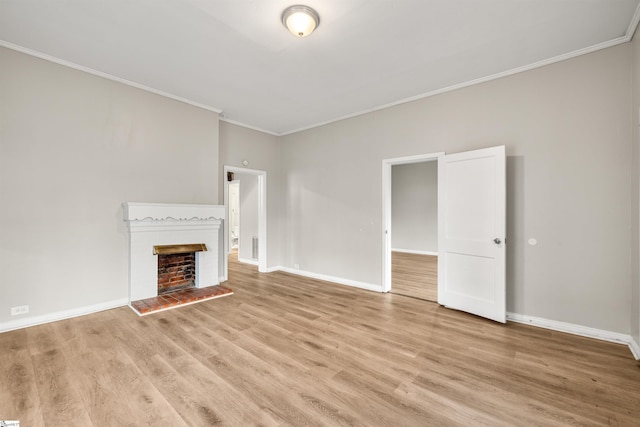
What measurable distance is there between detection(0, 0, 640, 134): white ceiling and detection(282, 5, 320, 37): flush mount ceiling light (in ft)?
0.21

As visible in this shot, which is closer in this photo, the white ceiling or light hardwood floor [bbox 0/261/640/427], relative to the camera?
light hardwood floor [bbox 0/261/640/427]

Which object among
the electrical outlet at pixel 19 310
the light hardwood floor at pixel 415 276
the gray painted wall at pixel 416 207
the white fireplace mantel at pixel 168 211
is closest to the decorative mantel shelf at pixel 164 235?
the white fireplace mantel at pixel 168 211

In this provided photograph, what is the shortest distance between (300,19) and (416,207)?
7.43 meters

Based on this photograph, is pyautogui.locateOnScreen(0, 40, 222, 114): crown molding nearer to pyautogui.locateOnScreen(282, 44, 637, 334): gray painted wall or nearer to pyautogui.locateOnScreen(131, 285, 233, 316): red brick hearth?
pyautogui.locateOnScreen(131, 285, 233, 316): red brick hearth

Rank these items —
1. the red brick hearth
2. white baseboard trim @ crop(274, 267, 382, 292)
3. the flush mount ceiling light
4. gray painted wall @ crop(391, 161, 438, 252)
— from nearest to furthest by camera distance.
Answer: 1. the flush mount ceiling light
2. the red brick hearth
3. white baseboard trim @ crop(274, 267, 382, 292)
4. gray painted wall @ crop(391, 161, 438, 252)

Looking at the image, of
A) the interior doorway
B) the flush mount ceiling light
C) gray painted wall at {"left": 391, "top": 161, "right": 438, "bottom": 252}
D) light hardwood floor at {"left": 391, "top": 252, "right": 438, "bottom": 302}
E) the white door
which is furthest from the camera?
the interior doorway

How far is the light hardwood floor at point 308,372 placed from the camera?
5.83 feet

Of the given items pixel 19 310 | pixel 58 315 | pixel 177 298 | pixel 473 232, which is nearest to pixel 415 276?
pixel 473 232

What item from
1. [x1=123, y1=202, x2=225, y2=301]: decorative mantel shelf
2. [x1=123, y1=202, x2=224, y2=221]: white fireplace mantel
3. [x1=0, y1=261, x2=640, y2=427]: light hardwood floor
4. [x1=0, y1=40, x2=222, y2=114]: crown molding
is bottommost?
[x1=0, y1=261, x2=640, y2=427]: light hardwood floor

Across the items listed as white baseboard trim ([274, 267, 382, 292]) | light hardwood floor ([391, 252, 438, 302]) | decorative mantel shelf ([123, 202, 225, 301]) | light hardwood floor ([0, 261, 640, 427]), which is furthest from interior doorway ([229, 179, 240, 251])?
light hardwood floor ([0, 261, 640, 427])

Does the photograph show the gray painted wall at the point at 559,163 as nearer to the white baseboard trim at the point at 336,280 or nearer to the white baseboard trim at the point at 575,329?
the white baseboard trim at the point at 575,329

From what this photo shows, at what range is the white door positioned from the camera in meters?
3.22

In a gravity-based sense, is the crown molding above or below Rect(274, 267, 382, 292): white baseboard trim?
above

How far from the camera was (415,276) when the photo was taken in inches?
221
